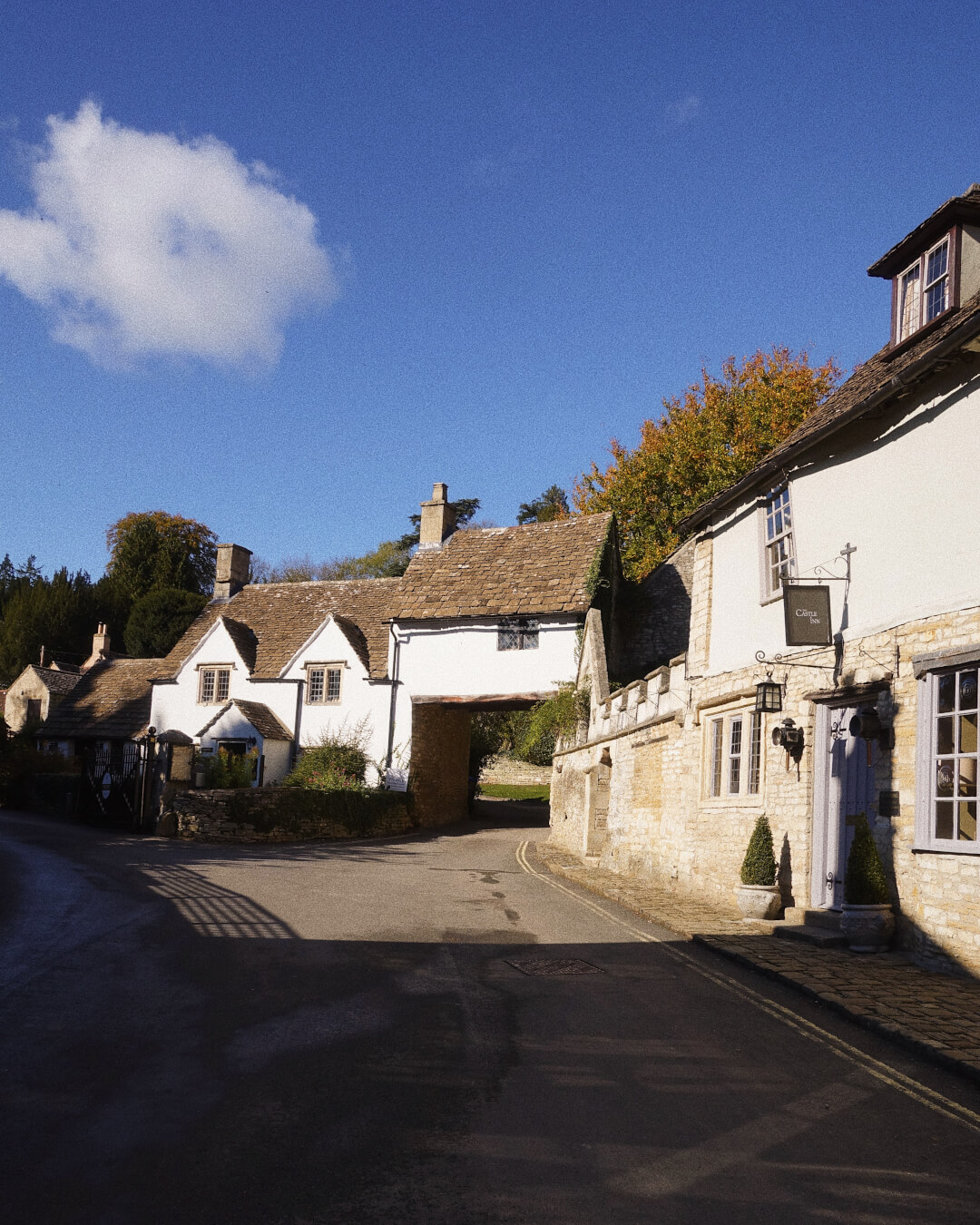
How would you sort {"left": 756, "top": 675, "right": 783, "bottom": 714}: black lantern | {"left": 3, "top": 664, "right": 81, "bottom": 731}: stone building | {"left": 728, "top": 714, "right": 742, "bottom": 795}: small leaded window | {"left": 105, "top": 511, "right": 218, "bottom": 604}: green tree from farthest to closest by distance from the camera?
1. {"left": 105, "top": 511, "right": 218, "bottom": 604}: green tree
2. {"left": 3, "top": 664, "right": 81, "bottom": 731}: stone building
3. {"left": 728, "top": 714, "right": 742, "bottom": 795}: small leaded window
4. {"left": 756, "top": 675, "right": 783, "bottom": 714}: black lantern

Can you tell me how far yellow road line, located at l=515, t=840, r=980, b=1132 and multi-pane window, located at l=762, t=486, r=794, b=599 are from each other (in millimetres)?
5647

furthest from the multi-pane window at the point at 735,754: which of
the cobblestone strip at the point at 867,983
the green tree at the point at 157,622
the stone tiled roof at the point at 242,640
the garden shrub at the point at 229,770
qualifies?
the green tree at the point at 157,622

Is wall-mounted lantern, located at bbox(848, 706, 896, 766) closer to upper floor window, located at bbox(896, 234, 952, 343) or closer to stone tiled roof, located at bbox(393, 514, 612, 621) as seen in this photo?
upper floor window, located at bbox(896, 234, 952, 343)

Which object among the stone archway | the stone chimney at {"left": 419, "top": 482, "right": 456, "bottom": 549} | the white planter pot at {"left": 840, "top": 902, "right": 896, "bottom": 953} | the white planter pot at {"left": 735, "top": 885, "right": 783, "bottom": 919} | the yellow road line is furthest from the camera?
the stone chimney at {"left": 419, "top": 482, "right": 456, "bottom": 549}

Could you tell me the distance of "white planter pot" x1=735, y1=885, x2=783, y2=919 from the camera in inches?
530

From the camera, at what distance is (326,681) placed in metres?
35.4

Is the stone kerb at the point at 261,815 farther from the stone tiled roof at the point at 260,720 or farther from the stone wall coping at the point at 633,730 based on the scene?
the stone wall coping at the point at 633,730

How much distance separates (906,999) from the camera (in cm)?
891

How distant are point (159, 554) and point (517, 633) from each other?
37584mm

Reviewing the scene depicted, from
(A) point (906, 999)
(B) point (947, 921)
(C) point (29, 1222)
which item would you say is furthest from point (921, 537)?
(C) point (29, 1222)

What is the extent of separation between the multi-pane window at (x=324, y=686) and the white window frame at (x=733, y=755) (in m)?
20.1

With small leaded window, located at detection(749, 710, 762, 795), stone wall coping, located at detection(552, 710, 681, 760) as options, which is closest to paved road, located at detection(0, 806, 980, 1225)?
small leaded window, located at detection(749, 710, 762, 795)

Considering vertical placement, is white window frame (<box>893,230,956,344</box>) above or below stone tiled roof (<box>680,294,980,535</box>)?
above

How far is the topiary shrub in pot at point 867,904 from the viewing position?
11.2 metres
